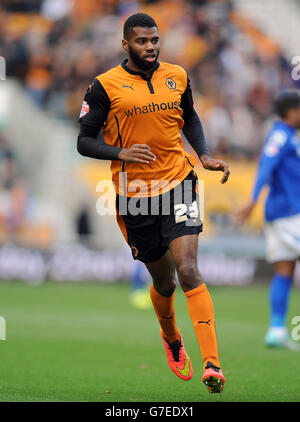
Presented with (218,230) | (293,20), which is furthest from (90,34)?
(218,230)

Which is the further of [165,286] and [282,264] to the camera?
[282,264]

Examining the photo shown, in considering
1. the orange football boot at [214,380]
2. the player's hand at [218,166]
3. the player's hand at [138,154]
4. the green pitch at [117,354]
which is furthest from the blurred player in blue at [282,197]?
the orange football boot at [214,380]

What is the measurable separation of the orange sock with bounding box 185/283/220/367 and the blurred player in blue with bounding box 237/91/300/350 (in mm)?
3249

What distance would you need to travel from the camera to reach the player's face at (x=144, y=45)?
556cm

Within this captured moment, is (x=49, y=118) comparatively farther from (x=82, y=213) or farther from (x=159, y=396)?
(x=159, y=396)

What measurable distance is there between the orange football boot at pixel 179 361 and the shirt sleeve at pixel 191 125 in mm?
1470

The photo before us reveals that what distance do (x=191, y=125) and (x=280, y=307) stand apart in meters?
3.16

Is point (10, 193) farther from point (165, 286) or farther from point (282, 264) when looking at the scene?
point (165, 286)

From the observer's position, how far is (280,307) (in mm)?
8539

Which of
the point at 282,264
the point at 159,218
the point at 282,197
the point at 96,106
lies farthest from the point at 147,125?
the point at 282,264

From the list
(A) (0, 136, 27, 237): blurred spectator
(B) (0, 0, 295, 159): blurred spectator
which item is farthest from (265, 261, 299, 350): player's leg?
(B) (0, 0, 295, 159): blurred spectator

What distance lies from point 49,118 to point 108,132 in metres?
16.0

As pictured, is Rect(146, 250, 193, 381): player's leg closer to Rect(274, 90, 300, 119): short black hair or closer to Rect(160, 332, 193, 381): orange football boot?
Rect(160, 332, 193, 381): orange football boot
